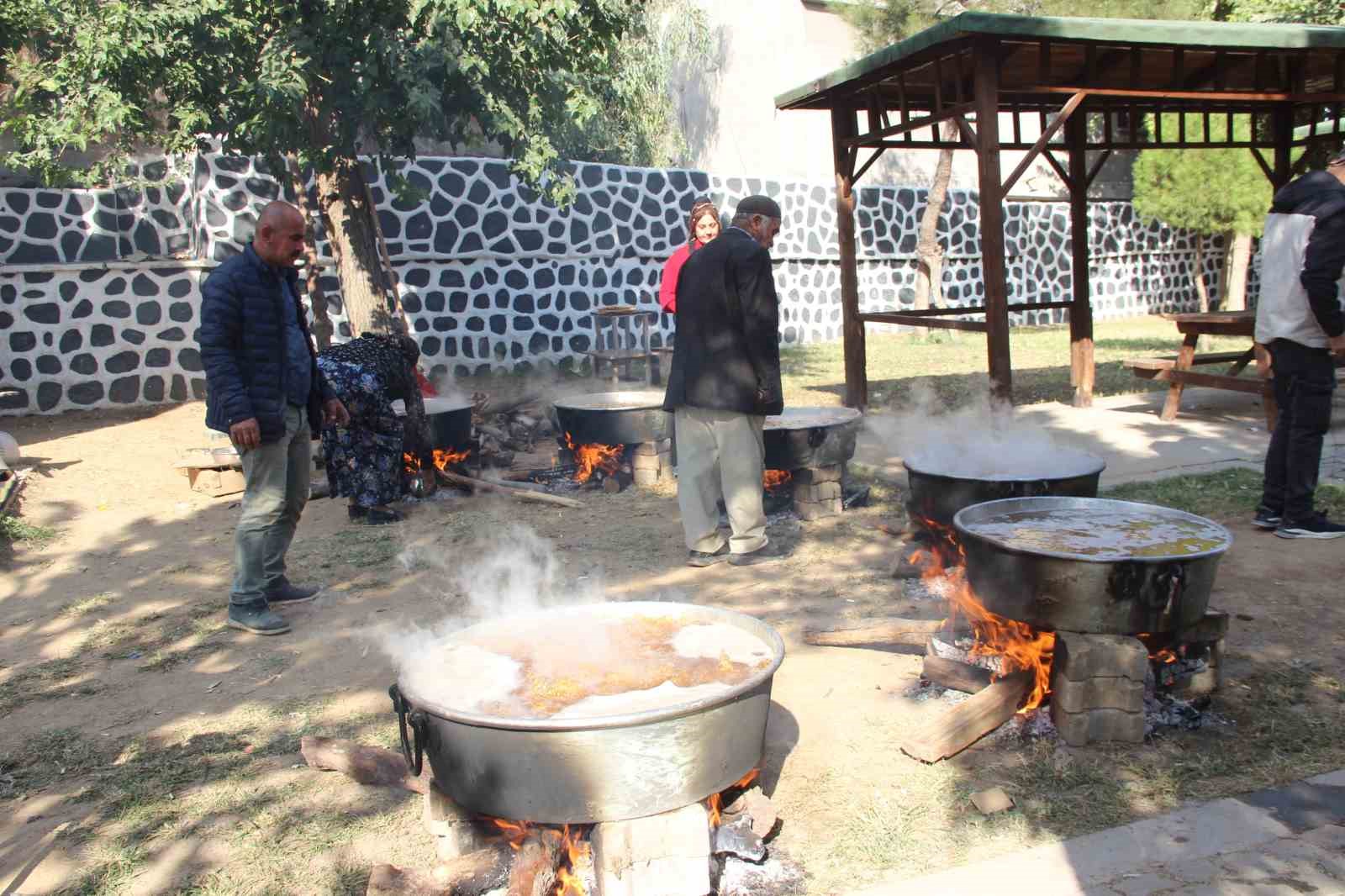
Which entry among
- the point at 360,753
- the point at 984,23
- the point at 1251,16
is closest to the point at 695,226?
the point at 984,23

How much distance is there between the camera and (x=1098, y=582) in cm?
329

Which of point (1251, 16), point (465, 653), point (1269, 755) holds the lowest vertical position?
point (1269, 755)

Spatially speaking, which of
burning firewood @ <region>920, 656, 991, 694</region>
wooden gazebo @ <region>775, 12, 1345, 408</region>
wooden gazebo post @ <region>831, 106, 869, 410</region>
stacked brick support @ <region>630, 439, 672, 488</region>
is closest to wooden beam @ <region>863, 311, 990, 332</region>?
wooden gazebo @ <region>775, 12, 1345, 408</region>

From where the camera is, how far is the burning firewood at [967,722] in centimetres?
334

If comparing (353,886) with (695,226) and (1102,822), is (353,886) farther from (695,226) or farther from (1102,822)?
(695,226)

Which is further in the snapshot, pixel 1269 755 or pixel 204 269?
pixel 204 269

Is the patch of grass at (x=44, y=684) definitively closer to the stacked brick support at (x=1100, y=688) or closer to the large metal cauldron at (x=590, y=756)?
the large metal cauldron at (x=590, y=756)

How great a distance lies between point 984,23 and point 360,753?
6661 millimetres

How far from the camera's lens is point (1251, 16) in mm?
15531

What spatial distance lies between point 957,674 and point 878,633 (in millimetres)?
416

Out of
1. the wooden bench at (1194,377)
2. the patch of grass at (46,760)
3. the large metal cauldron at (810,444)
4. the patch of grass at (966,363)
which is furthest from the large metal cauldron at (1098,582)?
the patch of grass at (966,363)

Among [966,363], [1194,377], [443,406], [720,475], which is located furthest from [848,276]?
[720,475]

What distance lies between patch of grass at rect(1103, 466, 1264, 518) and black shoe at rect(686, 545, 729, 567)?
2.49 meters

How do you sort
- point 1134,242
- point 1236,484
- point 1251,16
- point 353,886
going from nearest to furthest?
1. point 353,886
2. point 1236,484
3. point 1251,16
4. point 1134,242
